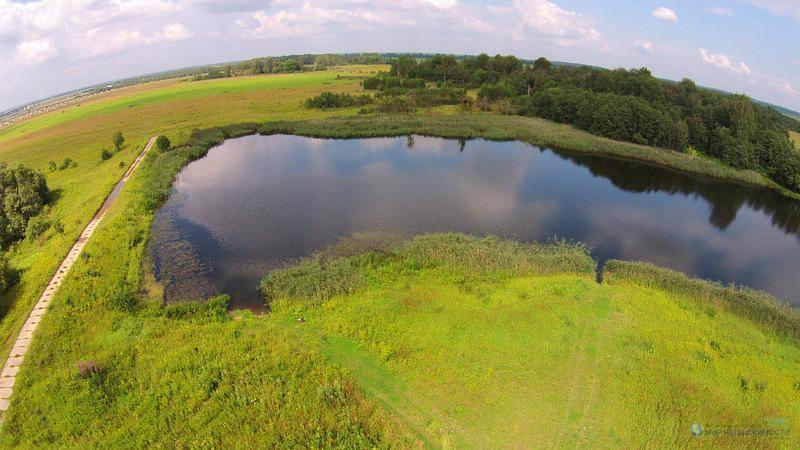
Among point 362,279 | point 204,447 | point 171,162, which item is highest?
point 171,162

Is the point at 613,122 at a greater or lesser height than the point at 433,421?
greater

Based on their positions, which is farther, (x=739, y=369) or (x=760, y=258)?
(x=760, y=258)

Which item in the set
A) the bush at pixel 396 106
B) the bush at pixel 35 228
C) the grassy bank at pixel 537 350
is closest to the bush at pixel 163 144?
the bush at pixel 35 228

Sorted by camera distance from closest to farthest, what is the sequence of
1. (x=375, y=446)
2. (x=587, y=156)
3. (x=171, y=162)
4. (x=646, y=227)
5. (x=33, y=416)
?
(x=375, y=446)
(x=33, y=416)
(x=646, y=227)
(x=171, y=162)
(x=587, y=156)

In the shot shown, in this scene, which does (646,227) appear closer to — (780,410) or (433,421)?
(780,410)

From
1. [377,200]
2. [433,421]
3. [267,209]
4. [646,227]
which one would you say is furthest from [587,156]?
[433,421]

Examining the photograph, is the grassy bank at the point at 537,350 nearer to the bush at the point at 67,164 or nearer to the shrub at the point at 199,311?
the shrub at the point at 199,311

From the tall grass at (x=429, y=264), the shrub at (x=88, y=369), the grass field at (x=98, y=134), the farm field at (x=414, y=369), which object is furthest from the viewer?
the grass field at (x=98, y=134)
